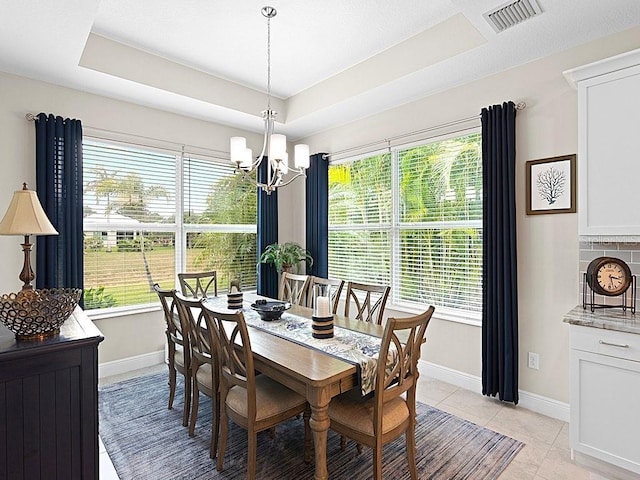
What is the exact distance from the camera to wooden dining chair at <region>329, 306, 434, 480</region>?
1.80m

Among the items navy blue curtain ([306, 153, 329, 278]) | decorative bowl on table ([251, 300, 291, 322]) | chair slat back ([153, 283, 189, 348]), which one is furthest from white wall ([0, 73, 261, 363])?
decorative bowl on table ([251, 300, 291, 322])

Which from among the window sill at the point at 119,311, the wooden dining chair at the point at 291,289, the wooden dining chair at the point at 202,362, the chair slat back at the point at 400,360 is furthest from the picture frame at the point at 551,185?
the window sill at the point at 119,311

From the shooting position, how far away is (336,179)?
4.70 meters

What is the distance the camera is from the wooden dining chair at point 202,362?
230cm

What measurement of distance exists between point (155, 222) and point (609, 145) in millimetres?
4044

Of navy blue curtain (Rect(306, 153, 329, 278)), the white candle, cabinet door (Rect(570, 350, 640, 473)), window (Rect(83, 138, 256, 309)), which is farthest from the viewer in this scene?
navy blue curtain (Rect(306, 153, 329, 278))

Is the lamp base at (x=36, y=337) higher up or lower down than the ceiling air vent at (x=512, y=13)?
lower down

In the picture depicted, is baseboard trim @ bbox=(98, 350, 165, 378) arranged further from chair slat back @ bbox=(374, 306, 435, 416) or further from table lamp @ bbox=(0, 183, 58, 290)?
chair slat back @ bbox=(374, 306, 435, 416)

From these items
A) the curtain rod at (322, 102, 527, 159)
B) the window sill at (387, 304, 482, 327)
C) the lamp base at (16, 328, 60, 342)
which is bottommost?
the window sill at (387, 304, 482, 327)

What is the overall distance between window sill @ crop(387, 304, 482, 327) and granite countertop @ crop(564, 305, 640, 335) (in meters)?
0.98

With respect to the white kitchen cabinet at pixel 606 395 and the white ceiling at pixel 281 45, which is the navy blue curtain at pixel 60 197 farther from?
the white kitchen cabinet at pixel 606 395

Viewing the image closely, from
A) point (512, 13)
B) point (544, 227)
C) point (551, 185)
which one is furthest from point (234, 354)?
point (512, 13)

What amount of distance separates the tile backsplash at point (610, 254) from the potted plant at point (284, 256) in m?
2.92

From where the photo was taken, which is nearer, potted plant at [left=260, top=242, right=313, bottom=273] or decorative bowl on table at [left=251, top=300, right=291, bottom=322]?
decorative bowl on table at [left=251, top=300, right=291, bottom=322]
